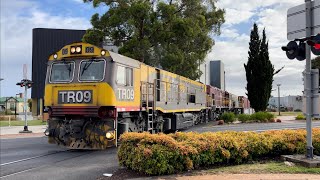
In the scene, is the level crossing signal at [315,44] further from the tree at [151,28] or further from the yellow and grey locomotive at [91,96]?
the tree at [151,28]

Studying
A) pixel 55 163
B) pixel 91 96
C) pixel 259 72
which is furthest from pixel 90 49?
pixel 259 72

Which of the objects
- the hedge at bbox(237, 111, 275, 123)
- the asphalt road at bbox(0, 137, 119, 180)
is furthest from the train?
the hedge at bbox(237, 111, 275, 123)

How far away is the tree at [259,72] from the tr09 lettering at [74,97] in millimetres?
26729

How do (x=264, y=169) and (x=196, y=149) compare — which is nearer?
(x=264, y=169)

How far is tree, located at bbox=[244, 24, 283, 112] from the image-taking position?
36625 mm

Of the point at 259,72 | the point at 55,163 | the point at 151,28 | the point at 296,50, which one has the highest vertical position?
the point at 151,28

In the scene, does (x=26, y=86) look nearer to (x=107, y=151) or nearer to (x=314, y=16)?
(x=107, y=151)

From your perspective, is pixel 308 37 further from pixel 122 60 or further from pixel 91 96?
pixel 91 96

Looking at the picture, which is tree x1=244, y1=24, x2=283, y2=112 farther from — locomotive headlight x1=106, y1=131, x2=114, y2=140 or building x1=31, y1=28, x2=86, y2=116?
building x1=31, y1=28, x2=86, y2=116

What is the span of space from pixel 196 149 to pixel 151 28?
806 inches

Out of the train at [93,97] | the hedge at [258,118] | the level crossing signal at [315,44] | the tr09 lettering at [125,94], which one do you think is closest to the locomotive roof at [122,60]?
the train at [93,97]

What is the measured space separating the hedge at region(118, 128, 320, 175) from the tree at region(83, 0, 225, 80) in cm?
1858

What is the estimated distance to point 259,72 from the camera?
3669 cm

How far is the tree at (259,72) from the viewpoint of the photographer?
36.6 metres
